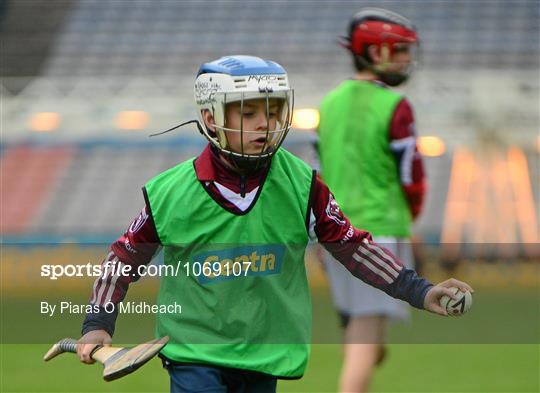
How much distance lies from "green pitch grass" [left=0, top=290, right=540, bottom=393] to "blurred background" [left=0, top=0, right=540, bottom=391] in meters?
2.51

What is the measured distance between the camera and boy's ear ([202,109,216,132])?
2871mm

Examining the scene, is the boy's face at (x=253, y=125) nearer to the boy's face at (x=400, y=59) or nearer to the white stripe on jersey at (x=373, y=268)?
the white stripe on jersey at (x=373, y=268)

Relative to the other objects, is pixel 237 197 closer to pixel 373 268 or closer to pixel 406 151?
pixel 373 268

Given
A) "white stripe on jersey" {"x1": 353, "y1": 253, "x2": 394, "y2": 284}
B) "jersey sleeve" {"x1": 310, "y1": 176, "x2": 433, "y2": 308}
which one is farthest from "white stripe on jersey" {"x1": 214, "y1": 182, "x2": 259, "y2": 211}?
"white stripe on jersey" {"x1": 353, "y1": 253, "x2": 394, "y2": 284}

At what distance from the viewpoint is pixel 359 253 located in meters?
2.90

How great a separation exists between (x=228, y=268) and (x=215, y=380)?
279 mm

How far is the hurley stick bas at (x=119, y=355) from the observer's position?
2.49 m

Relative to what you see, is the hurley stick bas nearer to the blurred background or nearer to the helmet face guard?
the helmet face guard

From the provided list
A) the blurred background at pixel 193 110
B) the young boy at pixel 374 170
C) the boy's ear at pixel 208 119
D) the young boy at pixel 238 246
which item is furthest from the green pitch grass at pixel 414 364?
the blurred background at pixel 193 110

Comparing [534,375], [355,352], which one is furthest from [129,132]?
[355,352]

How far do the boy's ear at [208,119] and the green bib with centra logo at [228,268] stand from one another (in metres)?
0.15

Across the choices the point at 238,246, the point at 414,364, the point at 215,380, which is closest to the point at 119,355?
the point at 215,380

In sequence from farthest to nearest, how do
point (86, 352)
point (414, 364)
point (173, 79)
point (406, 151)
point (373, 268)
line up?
point (173, 79)
point (414, 364)
point (406, 151)
point (373, 268)
point (86, 352)

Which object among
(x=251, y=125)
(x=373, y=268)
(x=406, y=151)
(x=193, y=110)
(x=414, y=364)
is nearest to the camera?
(x=251, y=125)
